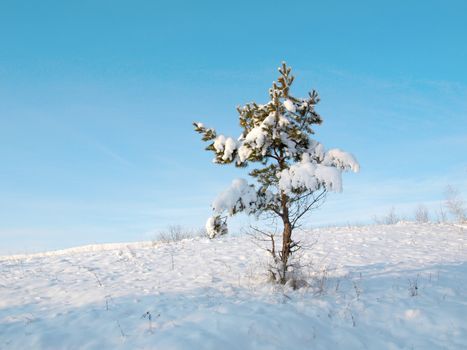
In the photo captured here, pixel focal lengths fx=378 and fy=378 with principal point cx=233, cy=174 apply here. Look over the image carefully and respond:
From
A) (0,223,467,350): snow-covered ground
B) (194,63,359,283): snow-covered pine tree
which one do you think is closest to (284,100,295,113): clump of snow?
(194,63,359,283): snow-covered pine tree

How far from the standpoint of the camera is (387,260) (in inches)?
479

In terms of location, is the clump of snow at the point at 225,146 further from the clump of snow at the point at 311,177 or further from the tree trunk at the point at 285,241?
the tree trunk at the point at 285,241

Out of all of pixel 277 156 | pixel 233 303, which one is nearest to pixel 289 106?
pixel 277 156

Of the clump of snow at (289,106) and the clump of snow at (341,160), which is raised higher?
the clump of snow at (289,106)

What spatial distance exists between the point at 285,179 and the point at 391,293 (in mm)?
3661

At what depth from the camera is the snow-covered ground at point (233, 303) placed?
21.3ft

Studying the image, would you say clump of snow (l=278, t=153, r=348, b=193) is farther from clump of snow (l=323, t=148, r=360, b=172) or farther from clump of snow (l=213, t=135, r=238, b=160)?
clump of snow (l=213, t=135, r=238, b=160)

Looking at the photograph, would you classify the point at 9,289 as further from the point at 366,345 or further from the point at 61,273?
the point at 366,345

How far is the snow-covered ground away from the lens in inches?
255

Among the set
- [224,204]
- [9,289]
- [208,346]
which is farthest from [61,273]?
[208,346]

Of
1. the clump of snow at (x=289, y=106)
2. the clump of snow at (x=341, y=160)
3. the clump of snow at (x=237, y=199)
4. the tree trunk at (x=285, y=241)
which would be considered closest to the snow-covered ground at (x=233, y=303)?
the tree trunk at (x=285, y=241)

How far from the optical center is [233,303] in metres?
7.84

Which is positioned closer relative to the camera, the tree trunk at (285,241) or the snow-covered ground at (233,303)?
the snow-covered ground at (233,303)

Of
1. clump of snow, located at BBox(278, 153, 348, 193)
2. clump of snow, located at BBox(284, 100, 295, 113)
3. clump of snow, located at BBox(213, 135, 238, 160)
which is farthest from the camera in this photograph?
clump of snow, located at BBox(213, 135, 238, 160)
